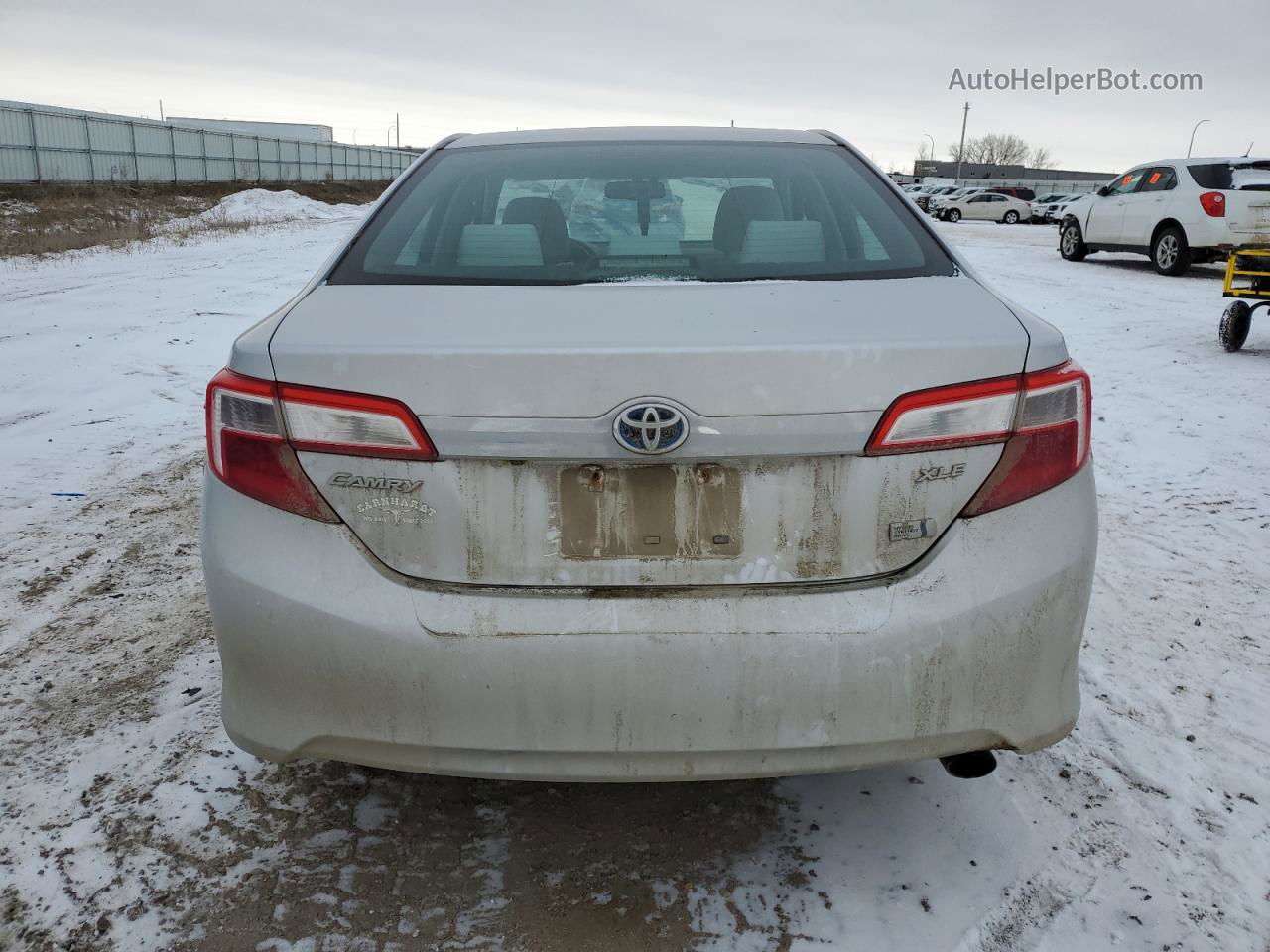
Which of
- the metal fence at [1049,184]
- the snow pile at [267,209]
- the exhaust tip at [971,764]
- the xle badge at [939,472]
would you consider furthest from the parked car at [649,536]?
the metal fence at [1049,184]

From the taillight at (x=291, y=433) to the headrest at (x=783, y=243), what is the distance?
0.97m

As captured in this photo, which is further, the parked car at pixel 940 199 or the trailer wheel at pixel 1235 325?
the parked car at pixel 940 199

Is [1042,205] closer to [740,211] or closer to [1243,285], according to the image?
[1243,285]

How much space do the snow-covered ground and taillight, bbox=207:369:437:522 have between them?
2.93 ft

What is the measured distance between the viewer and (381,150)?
247 ft

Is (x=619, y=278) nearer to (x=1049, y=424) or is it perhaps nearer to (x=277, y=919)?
(x=1049, y=424)

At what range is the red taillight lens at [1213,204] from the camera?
50.3 ft

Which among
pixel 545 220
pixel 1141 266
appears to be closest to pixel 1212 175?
pixel 1141 266

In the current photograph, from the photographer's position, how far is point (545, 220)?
2.64 m

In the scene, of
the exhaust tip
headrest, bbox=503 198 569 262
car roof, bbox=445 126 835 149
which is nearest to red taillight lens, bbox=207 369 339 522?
headrest, bbox=503 198 569 262

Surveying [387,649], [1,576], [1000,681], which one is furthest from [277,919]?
[1,576]

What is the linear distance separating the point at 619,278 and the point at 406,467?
0.71 m

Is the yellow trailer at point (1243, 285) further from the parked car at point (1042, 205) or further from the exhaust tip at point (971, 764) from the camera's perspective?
the parked car at point (1042, 205)

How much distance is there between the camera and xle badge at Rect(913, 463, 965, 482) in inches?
73.4
